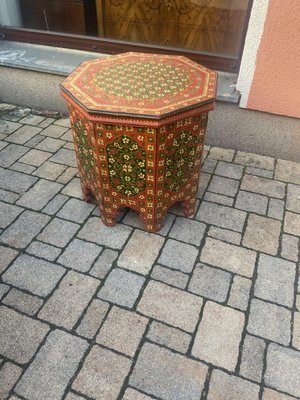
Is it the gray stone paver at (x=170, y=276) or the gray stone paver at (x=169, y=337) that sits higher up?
the gray stone paver at (x=170, y=276)

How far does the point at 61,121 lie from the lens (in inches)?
157

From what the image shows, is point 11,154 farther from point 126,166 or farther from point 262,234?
point 262,234

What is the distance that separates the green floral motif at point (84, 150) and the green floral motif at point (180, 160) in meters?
0.54

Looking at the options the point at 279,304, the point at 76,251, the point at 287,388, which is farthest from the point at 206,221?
the point at 287,388

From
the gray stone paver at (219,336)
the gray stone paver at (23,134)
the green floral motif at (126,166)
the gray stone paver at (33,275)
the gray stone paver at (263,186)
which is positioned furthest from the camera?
the gray stone paver at (23,134)

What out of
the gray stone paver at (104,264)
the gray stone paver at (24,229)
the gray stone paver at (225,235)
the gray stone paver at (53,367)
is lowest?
the gray stone paver at (53,367)

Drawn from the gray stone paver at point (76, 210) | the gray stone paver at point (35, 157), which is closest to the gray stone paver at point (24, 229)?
the gray stone paver at point (76, 210)

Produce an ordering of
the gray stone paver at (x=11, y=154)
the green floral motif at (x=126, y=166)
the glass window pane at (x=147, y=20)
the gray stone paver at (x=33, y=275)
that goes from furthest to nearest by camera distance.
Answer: the glass window pane at (x=147, y=20), the gray stone paver at (x=11, y=154), the gray stone paver at (x=33, y=275), the green floral motif at (x=126, y=166)

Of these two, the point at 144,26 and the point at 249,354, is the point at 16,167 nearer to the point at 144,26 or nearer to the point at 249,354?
the point at 144,26

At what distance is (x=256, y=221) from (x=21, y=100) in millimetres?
3194

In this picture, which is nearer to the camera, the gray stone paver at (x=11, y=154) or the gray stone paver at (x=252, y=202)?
the gray stone paver at (x=252, y=202)

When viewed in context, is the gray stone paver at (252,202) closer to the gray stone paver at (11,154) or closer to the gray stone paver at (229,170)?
the gray stone paver at (229,170)

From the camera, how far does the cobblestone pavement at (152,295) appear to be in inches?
72.1

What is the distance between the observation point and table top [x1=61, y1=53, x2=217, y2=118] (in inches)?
79.9
